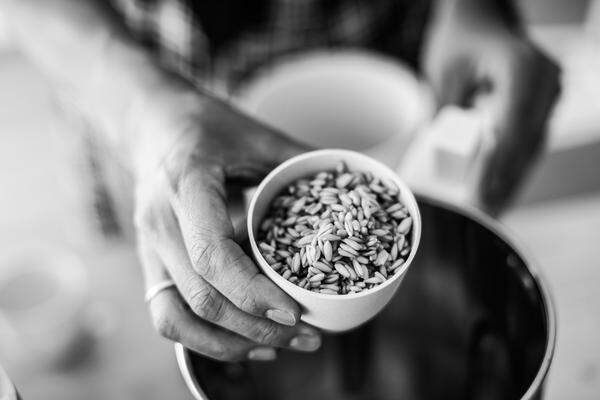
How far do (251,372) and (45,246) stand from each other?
554 mm

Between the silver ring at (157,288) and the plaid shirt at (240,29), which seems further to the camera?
the plaid shirt at (240,29)

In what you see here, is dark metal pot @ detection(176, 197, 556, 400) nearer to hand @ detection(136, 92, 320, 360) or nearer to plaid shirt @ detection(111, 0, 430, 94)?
hand @ detection(136, 92, 320, 360)

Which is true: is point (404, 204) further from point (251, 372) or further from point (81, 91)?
point (81, 91)

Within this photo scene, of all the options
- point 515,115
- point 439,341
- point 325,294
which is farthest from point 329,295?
point 515,115

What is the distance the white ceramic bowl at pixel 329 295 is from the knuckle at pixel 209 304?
1.7 inches

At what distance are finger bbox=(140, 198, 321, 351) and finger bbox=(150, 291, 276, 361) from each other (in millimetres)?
11

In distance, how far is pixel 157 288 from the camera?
50cm

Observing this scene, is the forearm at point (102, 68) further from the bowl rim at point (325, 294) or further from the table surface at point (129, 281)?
the table surface at point (129, 281)

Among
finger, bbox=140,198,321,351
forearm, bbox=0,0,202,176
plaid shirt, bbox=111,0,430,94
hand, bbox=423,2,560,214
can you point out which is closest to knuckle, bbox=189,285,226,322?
finger, bbox=140,198,321,351

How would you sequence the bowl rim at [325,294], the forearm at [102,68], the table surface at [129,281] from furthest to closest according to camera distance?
the table surface at [129,281] < the forearm at [102,68] < the bowl rim at [325,294]

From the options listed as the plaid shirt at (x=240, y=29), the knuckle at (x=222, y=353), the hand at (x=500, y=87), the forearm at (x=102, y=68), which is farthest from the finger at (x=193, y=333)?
the plaid shirt at (x=240, y=29)

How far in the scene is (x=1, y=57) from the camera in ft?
5.00

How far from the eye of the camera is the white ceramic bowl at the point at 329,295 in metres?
0.42

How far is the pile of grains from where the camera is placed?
44cm
